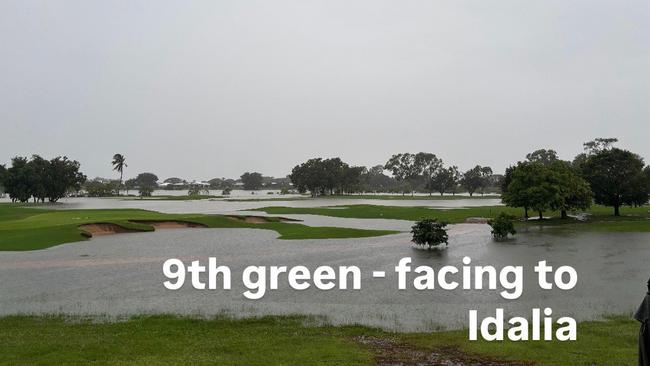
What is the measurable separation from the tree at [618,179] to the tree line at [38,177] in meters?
143

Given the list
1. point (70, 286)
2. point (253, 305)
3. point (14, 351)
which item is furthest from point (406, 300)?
point (70, 286)

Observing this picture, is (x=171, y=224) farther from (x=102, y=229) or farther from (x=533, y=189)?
(x=533, y=189)

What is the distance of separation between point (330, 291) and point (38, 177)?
148 meters

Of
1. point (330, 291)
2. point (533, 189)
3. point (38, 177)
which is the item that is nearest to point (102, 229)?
point (330, 291)

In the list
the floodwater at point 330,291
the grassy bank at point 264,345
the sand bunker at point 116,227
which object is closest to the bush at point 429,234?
the floodwater at point 330,291

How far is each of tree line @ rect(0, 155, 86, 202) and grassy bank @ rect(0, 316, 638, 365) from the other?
14629cm

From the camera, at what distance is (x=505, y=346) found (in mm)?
17094

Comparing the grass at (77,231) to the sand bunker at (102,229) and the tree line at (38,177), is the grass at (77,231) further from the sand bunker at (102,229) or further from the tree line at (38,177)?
the tree line at (38,177)

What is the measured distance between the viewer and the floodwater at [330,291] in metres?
24.0

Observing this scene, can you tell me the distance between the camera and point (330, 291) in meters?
28.4

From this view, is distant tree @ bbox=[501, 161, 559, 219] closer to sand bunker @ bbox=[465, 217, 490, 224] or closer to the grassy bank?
sand bunker @ bbox=[465, 217, 490, 224]

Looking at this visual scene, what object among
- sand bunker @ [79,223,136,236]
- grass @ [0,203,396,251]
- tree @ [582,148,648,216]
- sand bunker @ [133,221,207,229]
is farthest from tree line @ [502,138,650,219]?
sand bunker @ [79,223,136,236]

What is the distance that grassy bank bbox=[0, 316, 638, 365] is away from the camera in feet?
50.7

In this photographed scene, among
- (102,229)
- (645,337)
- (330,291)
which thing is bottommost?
Result: (330,291)
